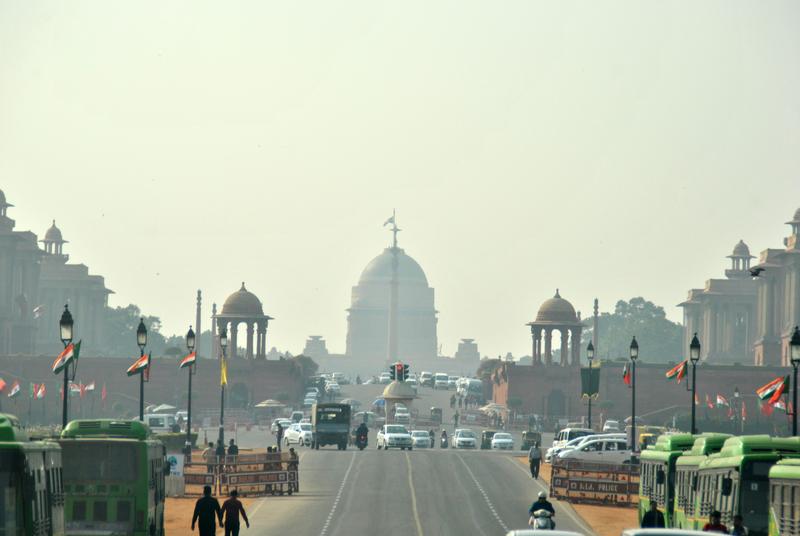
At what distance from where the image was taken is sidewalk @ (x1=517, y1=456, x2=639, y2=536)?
50000 mm

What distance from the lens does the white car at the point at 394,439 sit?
279 ft

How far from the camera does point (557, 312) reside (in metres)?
140

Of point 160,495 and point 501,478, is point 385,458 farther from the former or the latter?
point 160,495

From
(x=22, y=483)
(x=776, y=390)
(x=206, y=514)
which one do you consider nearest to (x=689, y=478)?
(x=206, y=514)

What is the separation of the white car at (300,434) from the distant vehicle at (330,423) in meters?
1.13

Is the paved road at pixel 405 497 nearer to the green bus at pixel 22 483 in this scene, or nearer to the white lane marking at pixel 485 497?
the white lane marking at pixel 485 497

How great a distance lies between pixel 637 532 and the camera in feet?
78.7

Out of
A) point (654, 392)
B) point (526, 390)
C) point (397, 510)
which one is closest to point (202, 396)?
point (526, 390)

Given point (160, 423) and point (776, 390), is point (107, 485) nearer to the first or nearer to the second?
point (776, 390)

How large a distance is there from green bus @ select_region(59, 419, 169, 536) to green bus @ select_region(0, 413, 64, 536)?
5739 millimetres

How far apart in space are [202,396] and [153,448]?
338 feet

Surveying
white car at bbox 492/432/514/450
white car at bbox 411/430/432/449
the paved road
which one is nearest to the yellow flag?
the paved road

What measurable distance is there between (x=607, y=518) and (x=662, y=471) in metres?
11.7

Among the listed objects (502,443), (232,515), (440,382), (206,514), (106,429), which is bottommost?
(232,515)
